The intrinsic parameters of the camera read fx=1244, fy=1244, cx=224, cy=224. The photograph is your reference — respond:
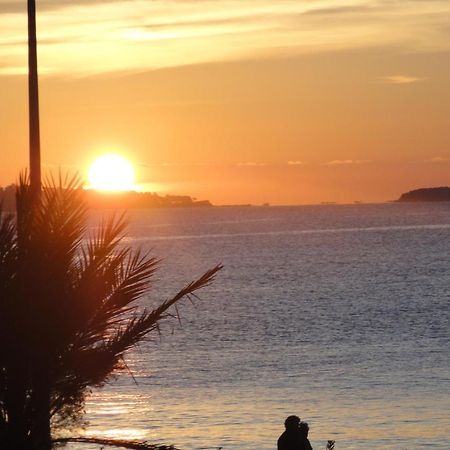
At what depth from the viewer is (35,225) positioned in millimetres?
15078

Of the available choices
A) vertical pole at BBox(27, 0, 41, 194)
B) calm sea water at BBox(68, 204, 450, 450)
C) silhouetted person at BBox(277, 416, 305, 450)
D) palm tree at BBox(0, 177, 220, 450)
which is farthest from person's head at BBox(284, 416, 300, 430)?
calm sea water at BBox(68, 204, 450, 450)

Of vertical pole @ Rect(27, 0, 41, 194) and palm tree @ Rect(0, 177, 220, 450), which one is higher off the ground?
vertical pole @ Rect(27, 0, 41, 194)

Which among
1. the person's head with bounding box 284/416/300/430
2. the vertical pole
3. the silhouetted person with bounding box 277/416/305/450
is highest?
the vertical pole

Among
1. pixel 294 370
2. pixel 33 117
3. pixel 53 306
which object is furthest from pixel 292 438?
pixel 294 370

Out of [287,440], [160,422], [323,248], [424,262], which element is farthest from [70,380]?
[323,248]

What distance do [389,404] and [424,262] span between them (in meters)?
92.6

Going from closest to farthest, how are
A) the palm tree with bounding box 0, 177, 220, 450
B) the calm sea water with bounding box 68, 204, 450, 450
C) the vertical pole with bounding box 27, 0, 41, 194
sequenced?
1. the palm tree with bounding box 0, 177, 220, 450
2. the vertical pole with bounding box 27, 0, 41, 194
3. the calm sea water with bounding box 68, 204, 450, 450

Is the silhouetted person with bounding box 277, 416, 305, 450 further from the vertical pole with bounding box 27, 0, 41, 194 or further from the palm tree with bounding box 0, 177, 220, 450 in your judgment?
the vertical pole with bounding box 27, 0, 41, 194

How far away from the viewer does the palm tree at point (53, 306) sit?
14695 millimetres

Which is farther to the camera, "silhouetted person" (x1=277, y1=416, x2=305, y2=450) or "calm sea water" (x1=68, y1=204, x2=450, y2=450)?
"calm sea water" (x1=68, y1=204, x2=450, y2=450)

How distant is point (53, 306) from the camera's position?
48.5ft

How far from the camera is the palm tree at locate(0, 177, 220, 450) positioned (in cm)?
1470

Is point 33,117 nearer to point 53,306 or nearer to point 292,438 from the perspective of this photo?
point 53,306

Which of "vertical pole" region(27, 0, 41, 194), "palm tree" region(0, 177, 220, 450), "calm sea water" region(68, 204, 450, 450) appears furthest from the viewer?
"calm sea water" region(68, 204, 450, 450)
